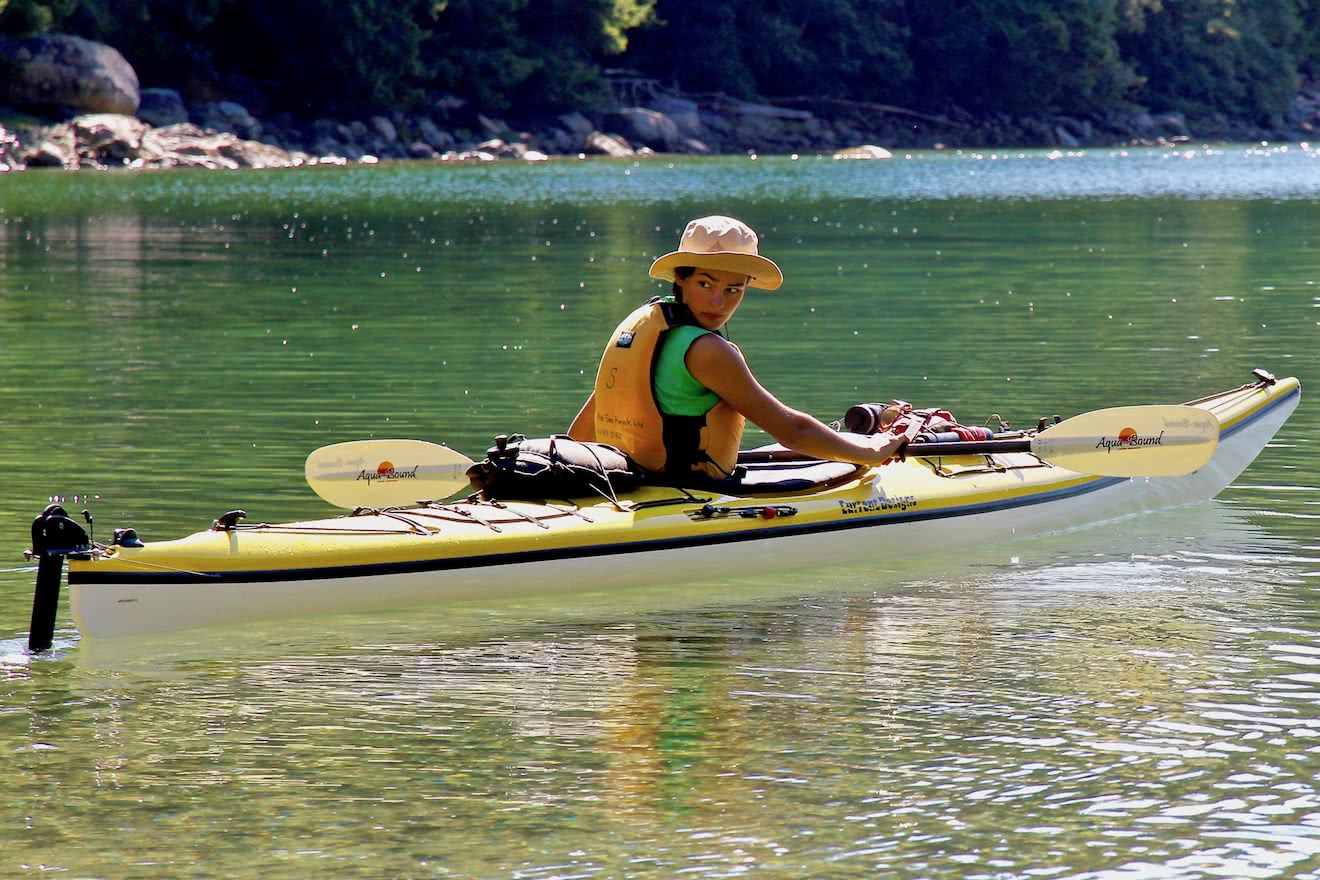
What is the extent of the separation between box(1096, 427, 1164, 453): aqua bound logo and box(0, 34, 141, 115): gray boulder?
169ft

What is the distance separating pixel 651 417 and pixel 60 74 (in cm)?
5199

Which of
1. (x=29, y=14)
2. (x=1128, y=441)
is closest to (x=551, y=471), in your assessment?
(x=1128, y=441)

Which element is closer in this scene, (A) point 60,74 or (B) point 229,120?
(A) point 60,74

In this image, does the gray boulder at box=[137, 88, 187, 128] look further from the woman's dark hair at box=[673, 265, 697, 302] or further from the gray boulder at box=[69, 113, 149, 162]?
the woman's dark hair at box=[673, 265, 697, 302]

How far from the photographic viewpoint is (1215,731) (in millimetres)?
5934

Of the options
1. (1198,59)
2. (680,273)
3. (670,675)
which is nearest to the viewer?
(670,675)

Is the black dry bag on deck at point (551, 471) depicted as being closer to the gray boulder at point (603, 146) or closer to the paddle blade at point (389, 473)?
the paddle blade at point (389, 473)

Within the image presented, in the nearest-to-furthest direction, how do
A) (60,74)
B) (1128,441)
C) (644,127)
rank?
(1128,441) < (60,74) < (644,127)

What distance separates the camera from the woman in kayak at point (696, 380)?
756 cm

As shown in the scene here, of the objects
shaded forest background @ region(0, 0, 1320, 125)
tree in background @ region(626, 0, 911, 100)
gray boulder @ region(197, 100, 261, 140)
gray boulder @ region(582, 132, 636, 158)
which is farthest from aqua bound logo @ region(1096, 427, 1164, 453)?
tree in background @ region(626, 0, 911, 100)

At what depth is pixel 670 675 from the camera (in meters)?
6.64

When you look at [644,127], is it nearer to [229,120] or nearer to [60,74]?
[229,120]

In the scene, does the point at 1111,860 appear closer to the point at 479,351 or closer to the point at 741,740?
the point at 741,740

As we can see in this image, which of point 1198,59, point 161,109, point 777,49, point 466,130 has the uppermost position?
point 1198,59
